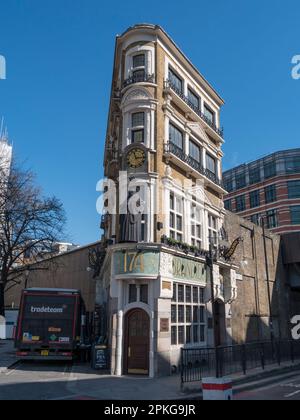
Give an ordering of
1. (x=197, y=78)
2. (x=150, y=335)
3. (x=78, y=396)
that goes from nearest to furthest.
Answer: (x=78, y=396) < (x=150, y=335) < (x=197, y=78)

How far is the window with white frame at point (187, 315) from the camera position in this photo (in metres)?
19.0

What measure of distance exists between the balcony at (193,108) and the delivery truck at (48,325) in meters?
12.5

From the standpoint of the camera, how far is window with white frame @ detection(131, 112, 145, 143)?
20438 mm

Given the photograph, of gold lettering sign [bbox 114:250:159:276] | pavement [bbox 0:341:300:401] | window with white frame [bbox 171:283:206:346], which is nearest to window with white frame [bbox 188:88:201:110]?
gold lettering sign [bbox 114:250:159:276]

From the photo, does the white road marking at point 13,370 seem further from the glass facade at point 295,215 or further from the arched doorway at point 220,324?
the glass facade at point 295,215

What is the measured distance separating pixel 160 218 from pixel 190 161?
5.25m

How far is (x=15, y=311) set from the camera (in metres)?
47.5

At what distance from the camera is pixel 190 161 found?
22891 millimetres

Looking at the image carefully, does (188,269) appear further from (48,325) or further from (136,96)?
(136,96)

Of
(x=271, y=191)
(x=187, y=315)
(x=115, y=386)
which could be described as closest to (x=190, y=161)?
(x=187, y=315)
